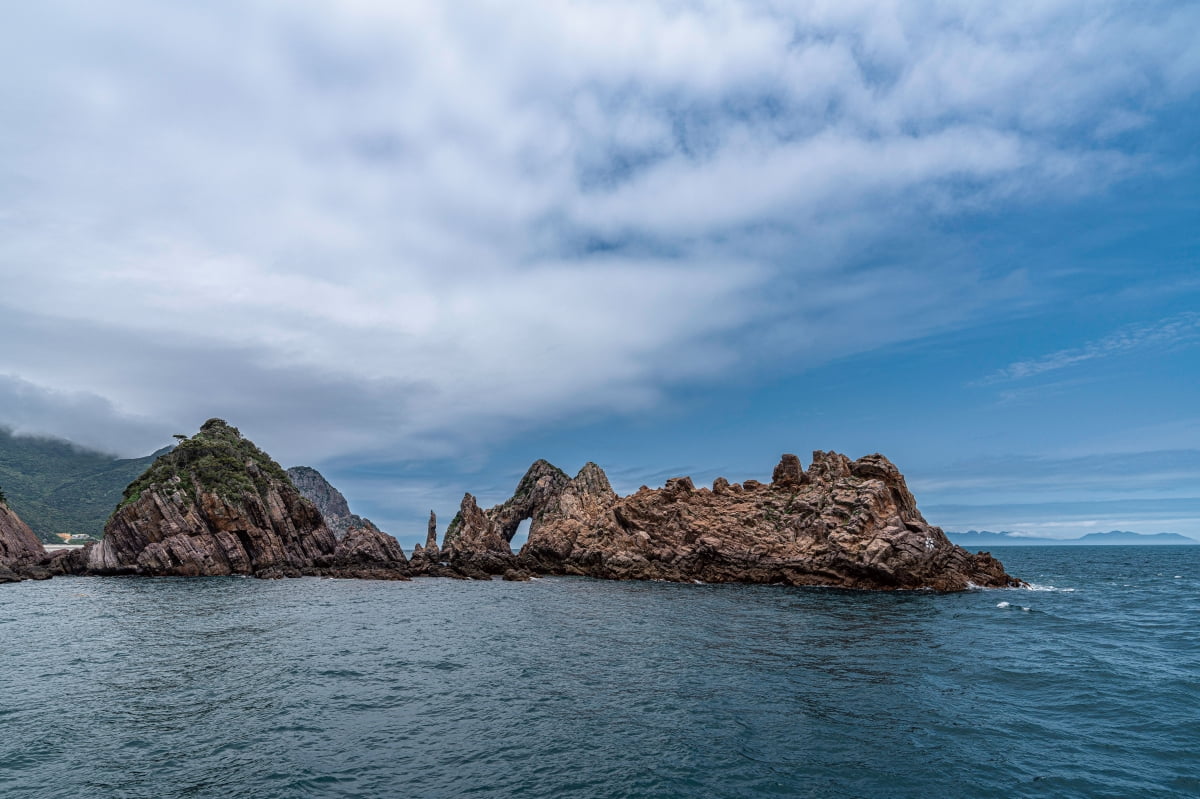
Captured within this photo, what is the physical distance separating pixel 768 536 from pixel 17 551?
125 metres

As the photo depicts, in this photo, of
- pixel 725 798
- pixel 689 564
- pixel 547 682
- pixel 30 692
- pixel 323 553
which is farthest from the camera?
pixel 323 553

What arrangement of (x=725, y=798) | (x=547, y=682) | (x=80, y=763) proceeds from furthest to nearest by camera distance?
(x=547, y=682), (x=80, y=763), (x=725, y=798)

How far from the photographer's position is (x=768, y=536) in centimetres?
8725

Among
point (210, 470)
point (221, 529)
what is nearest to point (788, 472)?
point (221, 529)

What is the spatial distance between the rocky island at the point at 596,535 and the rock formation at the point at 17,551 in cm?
37

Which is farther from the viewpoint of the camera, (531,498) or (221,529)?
(531,498)

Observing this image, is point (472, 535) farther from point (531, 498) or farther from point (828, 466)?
point (828, 466)

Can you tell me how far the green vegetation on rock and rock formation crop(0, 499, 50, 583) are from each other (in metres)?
14.5

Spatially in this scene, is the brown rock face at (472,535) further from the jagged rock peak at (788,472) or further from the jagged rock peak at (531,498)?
the jagged rock peak at (788,472)

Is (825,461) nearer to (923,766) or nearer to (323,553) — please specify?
(923,766)

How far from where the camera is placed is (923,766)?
1883 cm

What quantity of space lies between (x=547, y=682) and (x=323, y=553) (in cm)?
11366

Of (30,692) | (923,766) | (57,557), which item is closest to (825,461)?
(923,766)

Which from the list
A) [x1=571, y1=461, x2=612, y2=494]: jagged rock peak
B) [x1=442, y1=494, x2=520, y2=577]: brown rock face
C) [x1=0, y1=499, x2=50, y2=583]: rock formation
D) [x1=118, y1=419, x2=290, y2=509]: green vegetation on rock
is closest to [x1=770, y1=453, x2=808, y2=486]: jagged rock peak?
[x1=571, y1=461, x2=612, y2=494]: jagged rock peak
